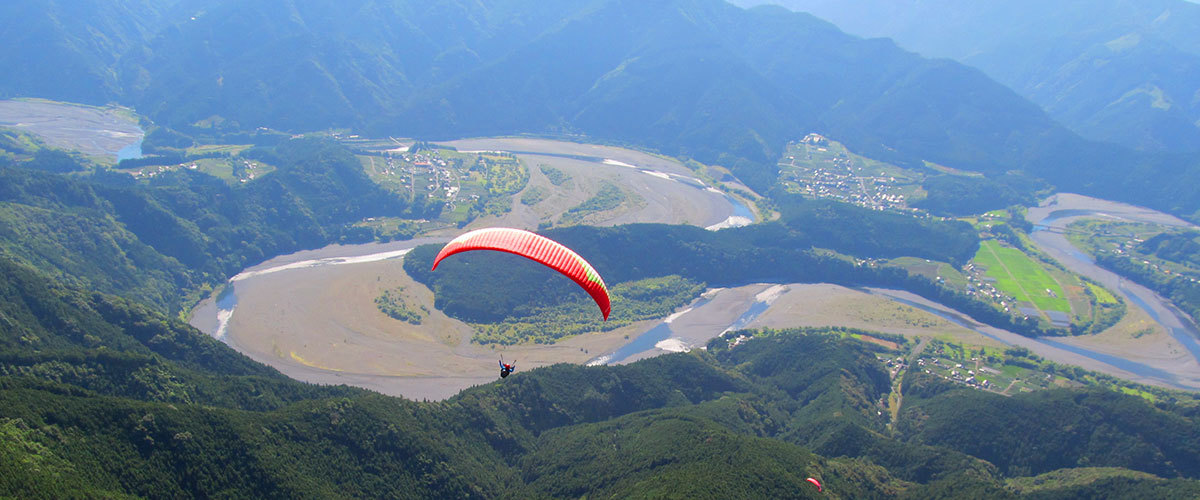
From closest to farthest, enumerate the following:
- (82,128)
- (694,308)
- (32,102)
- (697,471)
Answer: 1. (697,471)
2. (694,308)
3. (82,128)
4. (32,102)

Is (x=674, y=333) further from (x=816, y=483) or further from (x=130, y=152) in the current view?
(x=130, y=152)

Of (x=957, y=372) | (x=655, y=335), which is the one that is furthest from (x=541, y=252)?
(x=957, y=372)

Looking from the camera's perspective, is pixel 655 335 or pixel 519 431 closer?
pixel 519 431

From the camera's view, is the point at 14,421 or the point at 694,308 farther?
the point at 694,308

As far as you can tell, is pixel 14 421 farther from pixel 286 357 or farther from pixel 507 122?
pixel 507 122

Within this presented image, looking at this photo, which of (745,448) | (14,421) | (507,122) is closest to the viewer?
(14,421)

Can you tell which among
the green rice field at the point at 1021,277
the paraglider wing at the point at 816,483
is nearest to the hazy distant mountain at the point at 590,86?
the green rice field at the point at 1021,277

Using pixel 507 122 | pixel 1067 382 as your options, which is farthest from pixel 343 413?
pixel 507 122
